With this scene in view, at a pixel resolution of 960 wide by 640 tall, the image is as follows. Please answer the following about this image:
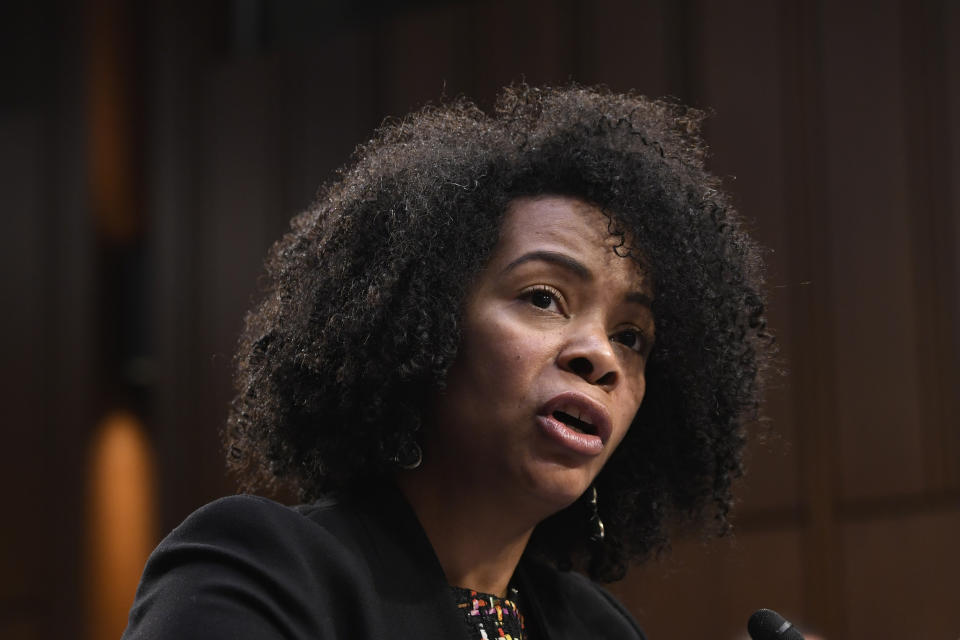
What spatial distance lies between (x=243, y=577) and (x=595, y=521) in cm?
71

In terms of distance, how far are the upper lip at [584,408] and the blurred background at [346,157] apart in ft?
6.00

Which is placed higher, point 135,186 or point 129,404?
point 135,186

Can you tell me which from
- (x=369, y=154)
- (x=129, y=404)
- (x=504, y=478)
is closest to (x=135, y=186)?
(x=129, y=404)

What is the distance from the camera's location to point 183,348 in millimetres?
5379

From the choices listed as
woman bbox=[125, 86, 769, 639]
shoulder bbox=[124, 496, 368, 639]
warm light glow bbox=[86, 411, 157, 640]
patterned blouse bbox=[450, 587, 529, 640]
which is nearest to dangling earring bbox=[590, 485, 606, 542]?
woman bbox=[125, 86, 769, 639]

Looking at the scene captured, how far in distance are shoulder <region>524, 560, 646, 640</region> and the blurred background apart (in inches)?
56.5

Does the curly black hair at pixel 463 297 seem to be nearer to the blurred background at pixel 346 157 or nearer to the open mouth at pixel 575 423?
the open mouth at pixel 575 423

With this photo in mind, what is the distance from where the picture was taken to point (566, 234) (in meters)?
1.71

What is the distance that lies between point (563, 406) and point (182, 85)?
4316 millimetres

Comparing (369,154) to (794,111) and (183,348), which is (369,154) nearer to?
(794,111)

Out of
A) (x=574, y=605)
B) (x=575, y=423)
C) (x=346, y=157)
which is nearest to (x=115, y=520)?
(x=346, y=157)

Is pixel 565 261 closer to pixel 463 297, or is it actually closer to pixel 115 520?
pixel 463 297

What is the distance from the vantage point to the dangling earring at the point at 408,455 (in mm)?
1633

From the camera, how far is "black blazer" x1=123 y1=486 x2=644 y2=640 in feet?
4.19
